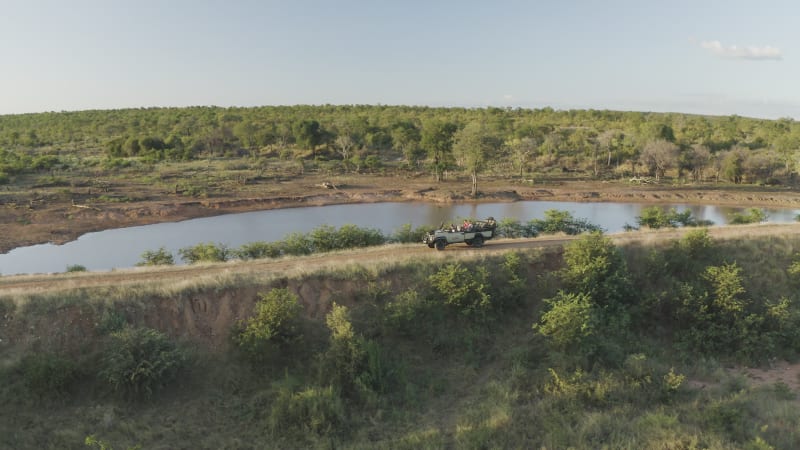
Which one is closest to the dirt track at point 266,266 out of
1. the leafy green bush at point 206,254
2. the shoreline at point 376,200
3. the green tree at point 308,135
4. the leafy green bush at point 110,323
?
the leafy green bush at point 110,323

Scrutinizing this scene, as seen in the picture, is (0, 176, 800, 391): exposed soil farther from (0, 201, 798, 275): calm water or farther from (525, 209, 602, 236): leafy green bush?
(525, 209, 602, 236): leafy green bush

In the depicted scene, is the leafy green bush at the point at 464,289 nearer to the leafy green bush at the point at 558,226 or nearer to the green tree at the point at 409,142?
the leafy green bush at the point at 558,226

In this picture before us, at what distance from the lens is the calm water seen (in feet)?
96.6

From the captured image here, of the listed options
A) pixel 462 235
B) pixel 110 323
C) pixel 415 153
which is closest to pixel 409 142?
pixel 415 153

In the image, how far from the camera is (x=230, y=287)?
1622 centimetres

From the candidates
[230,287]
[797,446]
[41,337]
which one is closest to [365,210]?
[230,287]

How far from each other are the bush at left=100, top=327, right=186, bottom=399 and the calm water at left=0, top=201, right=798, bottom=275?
50.1 feet

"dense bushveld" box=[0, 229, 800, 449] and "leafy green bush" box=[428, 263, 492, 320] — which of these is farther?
"leafy green bush" box=[428, 263, 492, 320]

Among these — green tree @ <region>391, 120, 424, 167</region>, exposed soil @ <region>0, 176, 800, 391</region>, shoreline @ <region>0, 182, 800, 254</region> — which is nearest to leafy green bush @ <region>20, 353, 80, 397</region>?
exposed soil @ <region>0, 176, 800, 391</region>

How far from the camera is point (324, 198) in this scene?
46.8 m

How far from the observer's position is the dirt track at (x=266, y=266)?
1667 centimetres

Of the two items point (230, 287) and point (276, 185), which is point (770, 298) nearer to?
point (230, 287)

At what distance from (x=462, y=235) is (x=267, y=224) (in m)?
21.8

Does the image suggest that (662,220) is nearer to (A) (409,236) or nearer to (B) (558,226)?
(B) (558,226)
